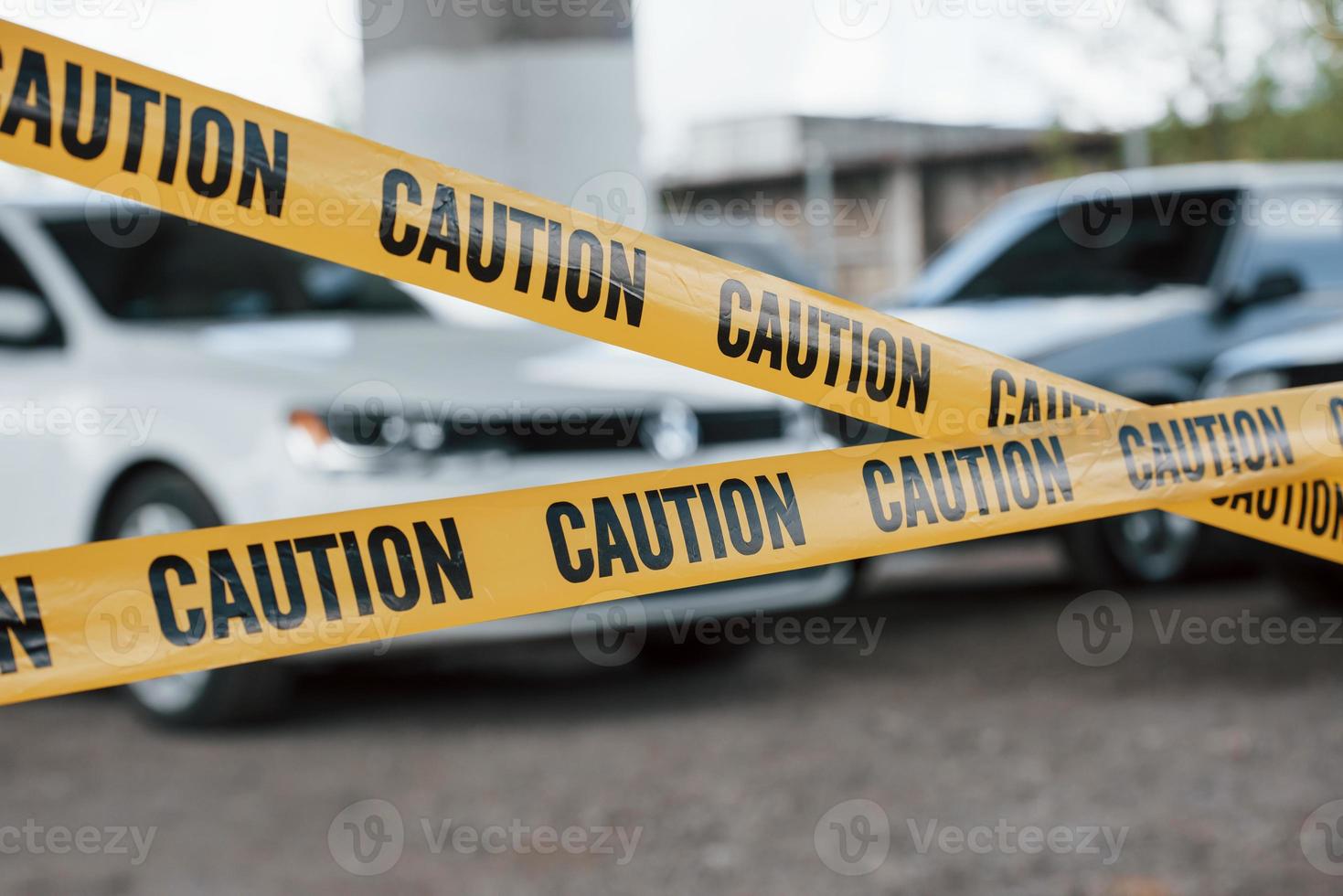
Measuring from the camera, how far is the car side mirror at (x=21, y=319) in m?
4.93

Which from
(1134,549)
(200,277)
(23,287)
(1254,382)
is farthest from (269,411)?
(1134,549)

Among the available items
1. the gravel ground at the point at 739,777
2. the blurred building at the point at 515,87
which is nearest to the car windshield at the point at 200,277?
the blurred building at the point at 515,87

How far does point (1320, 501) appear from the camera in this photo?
A: 1.92 meters

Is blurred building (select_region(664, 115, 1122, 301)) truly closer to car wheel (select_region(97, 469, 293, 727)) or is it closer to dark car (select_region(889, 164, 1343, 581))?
dark car (select_region(889, 164, 1343, 581))

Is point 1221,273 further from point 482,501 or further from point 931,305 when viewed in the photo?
point 482,501

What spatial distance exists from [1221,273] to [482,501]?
5.10m

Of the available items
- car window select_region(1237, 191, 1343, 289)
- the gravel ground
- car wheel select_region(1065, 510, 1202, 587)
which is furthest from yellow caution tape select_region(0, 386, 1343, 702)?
car window select_region(1237, 191, 1343, 289)

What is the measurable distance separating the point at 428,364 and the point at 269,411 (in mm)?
484

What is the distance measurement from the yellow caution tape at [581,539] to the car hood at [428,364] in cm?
296

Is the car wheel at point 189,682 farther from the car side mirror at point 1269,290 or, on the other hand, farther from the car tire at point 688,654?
the car side mirror at point 1269,290

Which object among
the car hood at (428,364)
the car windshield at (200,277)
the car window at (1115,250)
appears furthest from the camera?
the car window at (1115,250)

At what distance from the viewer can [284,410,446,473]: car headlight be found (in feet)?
14.5

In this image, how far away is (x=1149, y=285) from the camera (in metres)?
6.16

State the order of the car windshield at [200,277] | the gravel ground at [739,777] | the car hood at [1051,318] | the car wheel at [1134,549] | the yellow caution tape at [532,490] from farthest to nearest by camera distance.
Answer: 1. the car wheel at [1134,549]
2. the car hood at [1051,318]
3. the car windshield at [200,277]
4. the gravel ground at [739,777]
5. the yellow caution tape at [532,490]
